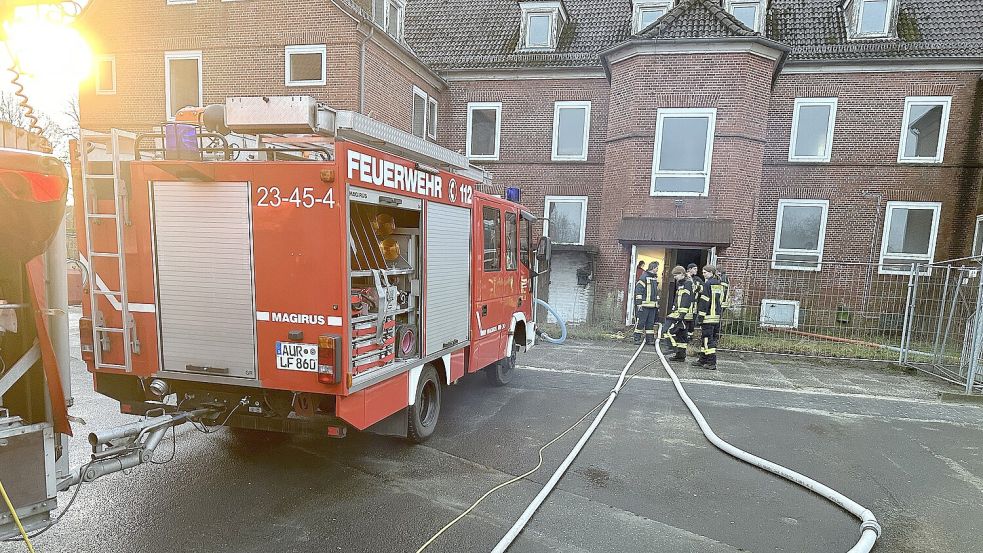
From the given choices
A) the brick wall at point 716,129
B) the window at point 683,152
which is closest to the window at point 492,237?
the brick wall at point 716,129

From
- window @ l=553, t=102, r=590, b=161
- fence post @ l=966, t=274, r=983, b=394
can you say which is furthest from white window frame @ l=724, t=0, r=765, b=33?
fence post @ l=966, t=274, r=983, b=394

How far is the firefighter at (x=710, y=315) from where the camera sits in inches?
373

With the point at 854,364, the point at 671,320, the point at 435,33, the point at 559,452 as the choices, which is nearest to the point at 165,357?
the point at 559,452

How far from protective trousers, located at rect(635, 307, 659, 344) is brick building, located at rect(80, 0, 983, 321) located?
7.46 ft

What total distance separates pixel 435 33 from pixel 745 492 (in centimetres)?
1762

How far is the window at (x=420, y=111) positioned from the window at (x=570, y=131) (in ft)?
13.3

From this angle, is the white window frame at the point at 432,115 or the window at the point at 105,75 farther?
the white window frame at the point at 432,115

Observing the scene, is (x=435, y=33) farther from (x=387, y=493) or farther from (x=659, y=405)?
(x=387, y=493)

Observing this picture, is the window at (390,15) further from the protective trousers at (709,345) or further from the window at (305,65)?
the protective trousers at (709,345)

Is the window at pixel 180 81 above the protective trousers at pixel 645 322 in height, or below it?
above

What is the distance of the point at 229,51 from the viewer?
13.6 metres

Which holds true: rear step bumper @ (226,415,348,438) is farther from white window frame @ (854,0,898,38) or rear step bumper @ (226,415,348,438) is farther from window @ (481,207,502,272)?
white window frame @ (854,0,898,38)

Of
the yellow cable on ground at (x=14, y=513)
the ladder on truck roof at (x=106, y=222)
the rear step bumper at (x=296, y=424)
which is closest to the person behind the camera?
the yellow cable on ground at (x=14, y=513)

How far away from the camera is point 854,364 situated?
33.8ft
